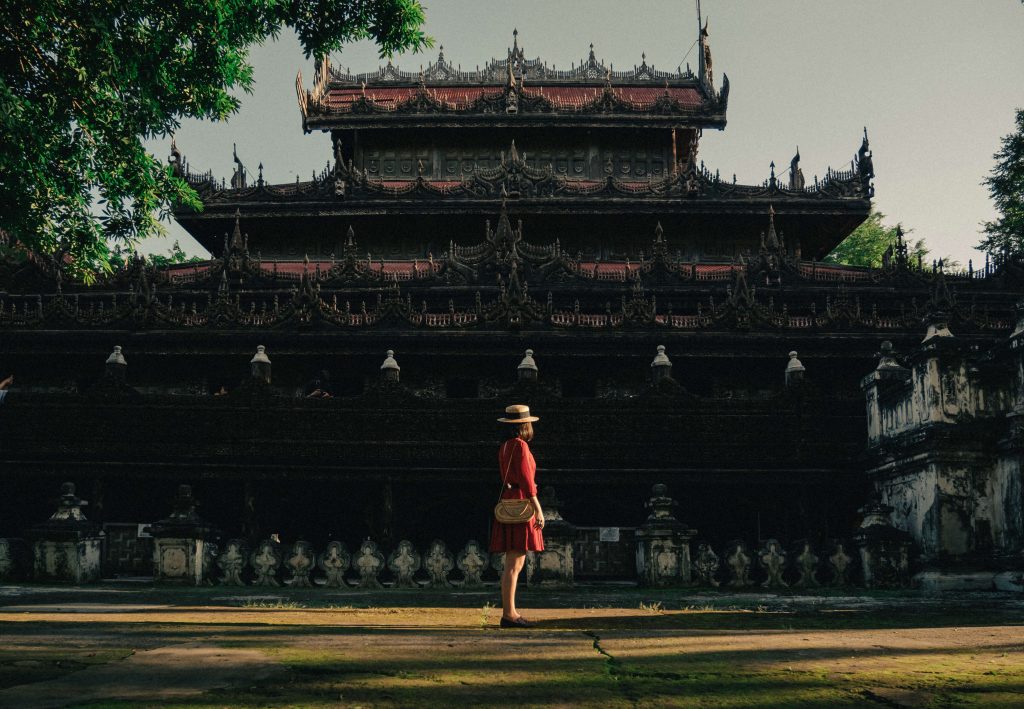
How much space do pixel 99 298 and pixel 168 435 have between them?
10.2 m

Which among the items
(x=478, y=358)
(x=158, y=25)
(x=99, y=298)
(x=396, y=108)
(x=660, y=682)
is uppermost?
(x=396, y=108)

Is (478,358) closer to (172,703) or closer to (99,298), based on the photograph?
(99,298)

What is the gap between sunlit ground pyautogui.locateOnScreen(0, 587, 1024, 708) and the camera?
4.02 metres

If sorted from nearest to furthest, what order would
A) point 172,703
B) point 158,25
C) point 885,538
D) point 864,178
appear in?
point 172,703 → point 885,538 → point 158,25 → point 864,178

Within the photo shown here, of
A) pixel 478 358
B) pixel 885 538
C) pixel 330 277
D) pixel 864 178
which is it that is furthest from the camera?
pixel 864 178

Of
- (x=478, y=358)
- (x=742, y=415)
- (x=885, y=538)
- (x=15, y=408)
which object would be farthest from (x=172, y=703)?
(x=478, y=358)

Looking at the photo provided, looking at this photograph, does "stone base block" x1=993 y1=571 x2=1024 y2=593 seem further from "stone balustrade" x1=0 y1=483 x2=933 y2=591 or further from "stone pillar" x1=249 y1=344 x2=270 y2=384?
"stone pillar" x1=249 y1=344 x2=270 y2=384

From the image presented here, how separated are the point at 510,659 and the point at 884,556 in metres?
9.79

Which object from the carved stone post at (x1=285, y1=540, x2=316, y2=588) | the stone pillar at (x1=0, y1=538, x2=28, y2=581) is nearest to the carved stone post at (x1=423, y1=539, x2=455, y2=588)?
the carved stone post at (x1=285, y1=540, x2=316, y2=588)

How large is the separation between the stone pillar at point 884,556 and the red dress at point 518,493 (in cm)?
736

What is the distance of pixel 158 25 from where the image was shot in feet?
47.0

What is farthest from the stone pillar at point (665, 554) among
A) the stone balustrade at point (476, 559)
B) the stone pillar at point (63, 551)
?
the stone pillar at point (63, 551)

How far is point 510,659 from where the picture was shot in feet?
16.2

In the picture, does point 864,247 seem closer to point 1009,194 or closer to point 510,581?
point 1009,194
